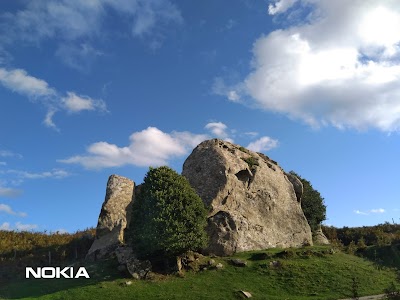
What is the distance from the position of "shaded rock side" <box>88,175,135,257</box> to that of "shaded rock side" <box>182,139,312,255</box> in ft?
25.1

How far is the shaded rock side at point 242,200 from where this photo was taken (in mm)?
44812

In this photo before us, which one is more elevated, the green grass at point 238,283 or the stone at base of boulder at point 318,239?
the stone at base of boulder at point 318,239

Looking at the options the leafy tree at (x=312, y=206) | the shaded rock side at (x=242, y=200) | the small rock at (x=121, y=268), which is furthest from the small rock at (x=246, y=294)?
the leafy tree at (x=312, y=206)

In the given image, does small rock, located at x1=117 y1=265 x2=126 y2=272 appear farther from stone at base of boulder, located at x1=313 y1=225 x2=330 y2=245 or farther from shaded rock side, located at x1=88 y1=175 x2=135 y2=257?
stone at base of boulder, located at x1=313 y1=225 x2=330 y2=245

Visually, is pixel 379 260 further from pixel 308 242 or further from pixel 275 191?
pixel 275 191

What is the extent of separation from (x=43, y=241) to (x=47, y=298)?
1115 inches

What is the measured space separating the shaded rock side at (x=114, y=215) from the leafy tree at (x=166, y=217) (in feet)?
20.5

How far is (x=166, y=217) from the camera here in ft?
127

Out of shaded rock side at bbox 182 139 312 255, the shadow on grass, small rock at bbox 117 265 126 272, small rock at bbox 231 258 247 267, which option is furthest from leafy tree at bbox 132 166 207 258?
the shadow on grass

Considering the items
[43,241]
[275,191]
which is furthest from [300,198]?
[43,241]

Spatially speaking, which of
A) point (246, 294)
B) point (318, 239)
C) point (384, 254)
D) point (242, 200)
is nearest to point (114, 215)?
point (242, 200)

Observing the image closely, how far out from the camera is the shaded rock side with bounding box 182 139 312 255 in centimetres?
4481

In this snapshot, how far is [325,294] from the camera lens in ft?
112

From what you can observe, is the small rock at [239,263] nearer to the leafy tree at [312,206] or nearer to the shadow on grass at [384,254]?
the shadow on grass at [384,254]
